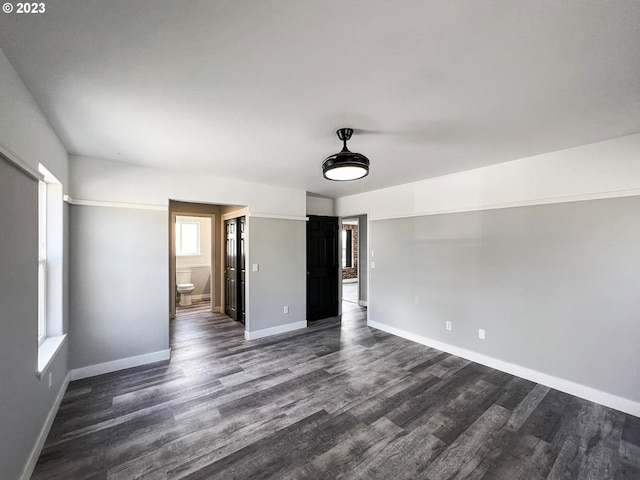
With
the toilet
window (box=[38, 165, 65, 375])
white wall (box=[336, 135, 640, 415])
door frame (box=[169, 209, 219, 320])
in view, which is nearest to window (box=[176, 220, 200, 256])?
the toilet

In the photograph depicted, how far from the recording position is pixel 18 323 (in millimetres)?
1699

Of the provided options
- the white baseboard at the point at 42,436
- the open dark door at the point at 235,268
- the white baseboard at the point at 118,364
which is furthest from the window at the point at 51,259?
the open dark door at the point at 235,268

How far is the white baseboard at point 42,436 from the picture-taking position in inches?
69.3

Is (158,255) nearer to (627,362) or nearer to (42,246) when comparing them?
(42,246)

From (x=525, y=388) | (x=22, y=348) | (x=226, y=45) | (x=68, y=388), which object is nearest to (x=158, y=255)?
(x=68, y=388)

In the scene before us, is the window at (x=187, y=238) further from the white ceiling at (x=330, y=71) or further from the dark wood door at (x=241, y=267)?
the white ceiling at (x=330, y=71)

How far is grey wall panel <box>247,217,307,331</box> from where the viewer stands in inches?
176

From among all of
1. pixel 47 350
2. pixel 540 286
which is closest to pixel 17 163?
pixel 47 350

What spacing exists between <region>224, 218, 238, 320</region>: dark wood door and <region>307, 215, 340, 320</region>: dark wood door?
4.80 ft

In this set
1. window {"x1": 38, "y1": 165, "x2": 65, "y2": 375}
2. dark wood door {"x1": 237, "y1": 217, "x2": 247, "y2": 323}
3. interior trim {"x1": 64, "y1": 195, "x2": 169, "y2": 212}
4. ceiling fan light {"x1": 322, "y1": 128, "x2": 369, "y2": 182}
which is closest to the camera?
ceiling fan light {"x1": 322, "y1": 128, "x2": 369, "y2": 182}

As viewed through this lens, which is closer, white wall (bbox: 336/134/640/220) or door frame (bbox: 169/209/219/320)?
white wall (bbox: 336/134/640/220)

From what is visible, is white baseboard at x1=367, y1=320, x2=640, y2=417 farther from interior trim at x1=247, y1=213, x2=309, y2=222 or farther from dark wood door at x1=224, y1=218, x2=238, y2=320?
dark wood door at x1=224, y1=218, x2=238, y2=320

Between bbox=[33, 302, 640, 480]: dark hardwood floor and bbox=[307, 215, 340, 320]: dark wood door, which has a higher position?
bbox=[307, 215, 340, 320]: dark wood door

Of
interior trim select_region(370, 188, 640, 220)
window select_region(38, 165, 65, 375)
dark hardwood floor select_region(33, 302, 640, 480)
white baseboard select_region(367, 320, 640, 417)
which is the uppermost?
interior trim select_region(370, 188, 640, 220)
